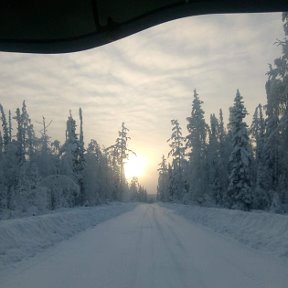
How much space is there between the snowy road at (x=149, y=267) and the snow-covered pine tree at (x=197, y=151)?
150 feet

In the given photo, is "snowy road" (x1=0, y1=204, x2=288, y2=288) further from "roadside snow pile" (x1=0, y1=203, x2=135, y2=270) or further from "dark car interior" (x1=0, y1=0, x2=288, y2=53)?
"dark car interior" (x1=0, y1=0, x2=288, y2=53)

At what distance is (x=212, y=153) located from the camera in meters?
63.7

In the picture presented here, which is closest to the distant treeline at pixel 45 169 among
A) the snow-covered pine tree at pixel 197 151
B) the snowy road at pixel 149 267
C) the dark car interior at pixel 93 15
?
the snow-covered pine tree at pixel 197 151

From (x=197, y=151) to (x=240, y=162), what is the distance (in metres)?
14.3

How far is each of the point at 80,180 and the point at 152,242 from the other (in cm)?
5380

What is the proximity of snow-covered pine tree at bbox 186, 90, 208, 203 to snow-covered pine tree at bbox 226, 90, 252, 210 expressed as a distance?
11.7 meters

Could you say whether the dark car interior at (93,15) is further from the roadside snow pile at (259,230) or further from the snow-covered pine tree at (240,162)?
the snow-covered pine tree at (240,162)

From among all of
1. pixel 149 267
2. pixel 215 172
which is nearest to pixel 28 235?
pixel 149 267

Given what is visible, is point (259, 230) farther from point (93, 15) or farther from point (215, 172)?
point (215, 172)

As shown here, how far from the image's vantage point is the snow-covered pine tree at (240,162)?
50.0 m

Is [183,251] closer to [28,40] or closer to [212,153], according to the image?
[28,40]

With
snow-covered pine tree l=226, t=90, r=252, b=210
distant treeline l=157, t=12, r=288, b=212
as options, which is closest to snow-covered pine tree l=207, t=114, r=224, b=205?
distant treeline l=157, t=12, r=288, b=212

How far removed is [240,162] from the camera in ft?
165

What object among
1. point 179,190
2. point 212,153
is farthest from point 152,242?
point 179,190
